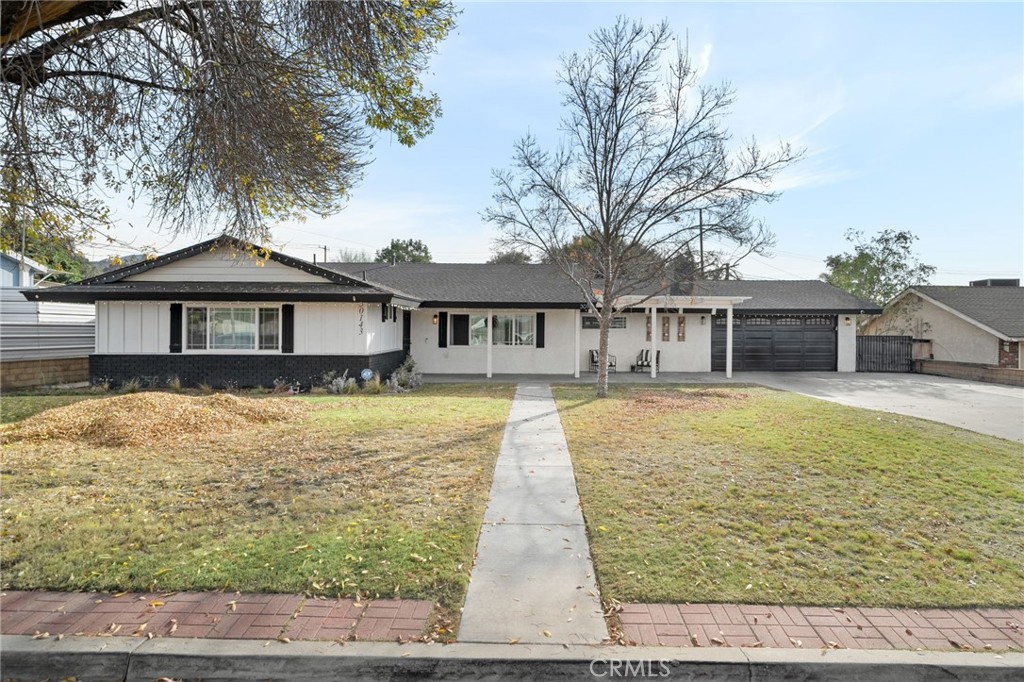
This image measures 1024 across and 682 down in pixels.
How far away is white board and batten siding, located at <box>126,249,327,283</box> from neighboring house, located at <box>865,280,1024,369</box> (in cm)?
2280

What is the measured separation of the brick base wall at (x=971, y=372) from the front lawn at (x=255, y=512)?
18572 millimetres

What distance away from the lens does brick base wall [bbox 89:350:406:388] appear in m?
14.7

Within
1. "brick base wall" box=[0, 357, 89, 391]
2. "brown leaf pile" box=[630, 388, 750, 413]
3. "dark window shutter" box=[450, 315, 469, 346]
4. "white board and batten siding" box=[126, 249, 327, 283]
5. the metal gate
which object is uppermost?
"white board and batten siding" box=[126, 249, 327, 283]

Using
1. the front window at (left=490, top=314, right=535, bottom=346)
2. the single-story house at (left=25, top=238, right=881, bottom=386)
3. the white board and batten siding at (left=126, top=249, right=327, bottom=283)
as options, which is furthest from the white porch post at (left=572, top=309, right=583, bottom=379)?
the white board and batten siding at (left=126, top=249, right=327, bottom=283)

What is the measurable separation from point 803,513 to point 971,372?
19.5m

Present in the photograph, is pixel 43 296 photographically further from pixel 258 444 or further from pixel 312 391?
pixel 258 444

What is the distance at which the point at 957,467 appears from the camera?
6.79m

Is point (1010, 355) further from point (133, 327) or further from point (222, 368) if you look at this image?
point (133, 327)

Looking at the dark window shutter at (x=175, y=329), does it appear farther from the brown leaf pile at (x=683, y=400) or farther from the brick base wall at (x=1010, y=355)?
the brick base wall at (x=1010, y=355)

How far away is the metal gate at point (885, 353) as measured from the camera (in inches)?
875

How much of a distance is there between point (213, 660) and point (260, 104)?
5313 mm

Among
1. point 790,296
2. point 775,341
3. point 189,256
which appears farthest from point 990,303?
point 189,256

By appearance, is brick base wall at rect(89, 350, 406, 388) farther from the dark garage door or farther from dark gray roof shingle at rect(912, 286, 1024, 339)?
dark gray roof shingle at rect(912, 286, 1024, 339)

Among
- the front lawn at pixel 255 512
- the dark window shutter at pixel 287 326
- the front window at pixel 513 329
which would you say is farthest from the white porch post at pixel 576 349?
the front lawn at pixel 255 512
